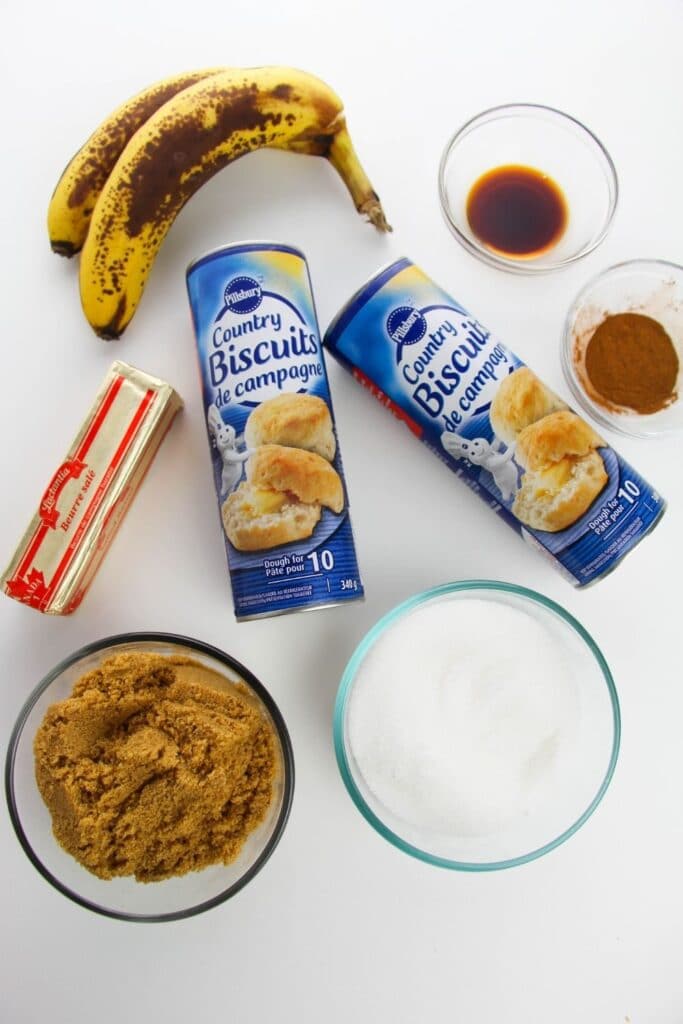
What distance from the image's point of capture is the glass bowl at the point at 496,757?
79 cm

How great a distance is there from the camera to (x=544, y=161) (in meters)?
0.98

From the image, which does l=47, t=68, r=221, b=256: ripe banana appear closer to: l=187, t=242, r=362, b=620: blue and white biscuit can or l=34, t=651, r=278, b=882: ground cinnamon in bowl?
l=187, t=242, r=362, b=620: blue and white biscuit can

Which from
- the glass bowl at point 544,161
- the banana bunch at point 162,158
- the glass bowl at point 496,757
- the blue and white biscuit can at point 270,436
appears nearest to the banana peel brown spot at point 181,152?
the banana bunch at point 162,158

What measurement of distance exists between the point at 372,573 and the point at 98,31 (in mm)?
785

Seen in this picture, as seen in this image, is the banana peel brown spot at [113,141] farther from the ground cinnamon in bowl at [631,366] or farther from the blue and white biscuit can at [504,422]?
the ground cinnamon in bowl at [631,366]

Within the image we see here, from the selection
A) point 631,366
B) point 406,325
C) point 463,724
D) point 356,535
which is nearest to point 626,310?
point 631,366

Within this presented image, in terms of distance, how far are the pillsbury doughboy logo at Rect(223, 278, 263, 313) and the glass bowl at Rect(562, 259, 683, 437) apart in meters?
0.38

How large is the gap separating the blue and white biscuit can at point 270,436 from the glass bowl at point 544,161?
28 centimetres

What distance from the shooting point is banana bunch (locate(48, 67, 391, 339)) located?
0.85 m

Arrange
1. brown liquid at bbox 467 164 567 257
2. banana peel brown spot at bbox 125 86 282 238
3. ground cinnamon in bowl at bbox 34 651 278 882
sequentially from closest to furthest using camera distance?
1. ground cinnamon in bowl at bbox 34 651 278 882
2. banana peel brown spot at bbox 125 86 282 238
3. brown liquid at bbox 467 164 567 257

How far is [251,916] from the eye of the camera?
893 mm

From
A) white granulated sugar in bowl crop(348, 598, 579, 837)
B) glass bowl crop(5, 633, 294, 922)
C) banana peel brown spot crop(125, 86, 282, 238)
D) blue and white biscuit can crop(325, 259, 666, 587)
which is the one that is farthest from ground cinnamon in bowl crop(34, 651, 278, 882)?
banana peel brown spot crop(125, 86, 282, 238)

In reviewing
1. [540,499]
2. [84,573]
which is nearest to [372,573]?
[540,499]

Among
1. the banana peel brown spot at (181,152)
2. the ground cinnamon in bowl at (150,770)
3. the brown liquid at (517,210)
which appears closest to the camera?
the ground cinnamon in bowl at (150,770)
